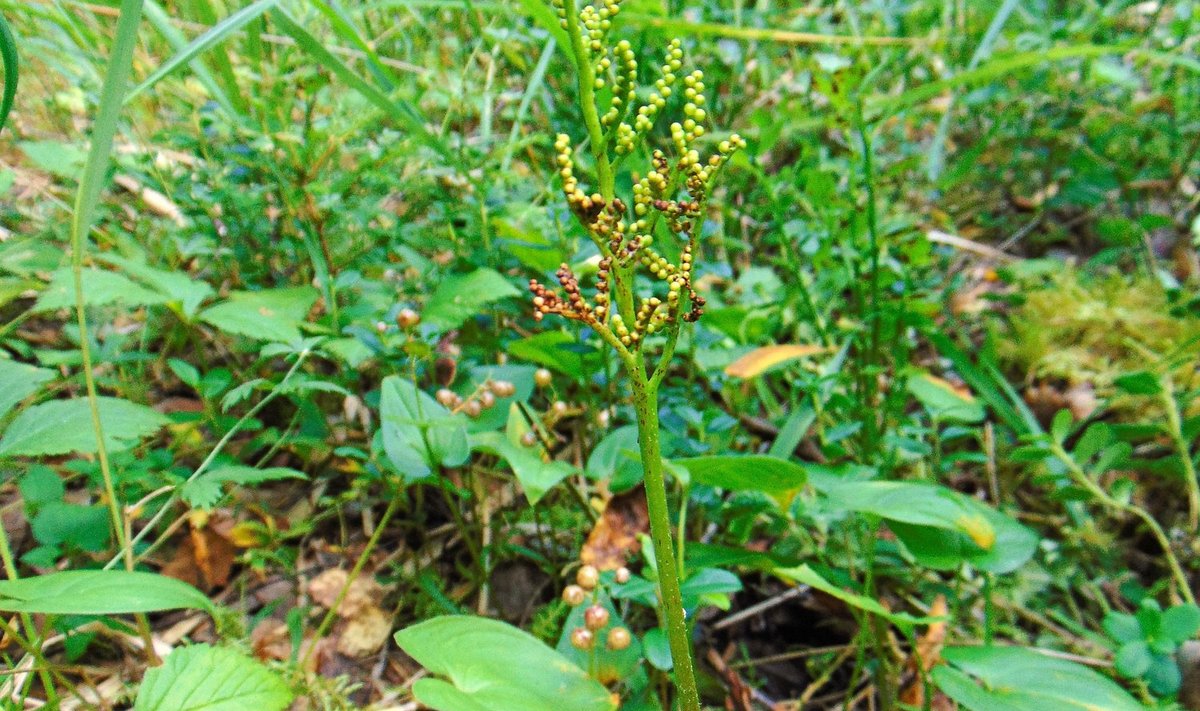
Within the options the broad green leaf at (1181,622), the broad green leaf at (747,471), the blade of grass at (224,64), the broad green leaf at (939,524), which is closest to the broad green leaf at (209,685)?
the broad green leaf at (747,471)

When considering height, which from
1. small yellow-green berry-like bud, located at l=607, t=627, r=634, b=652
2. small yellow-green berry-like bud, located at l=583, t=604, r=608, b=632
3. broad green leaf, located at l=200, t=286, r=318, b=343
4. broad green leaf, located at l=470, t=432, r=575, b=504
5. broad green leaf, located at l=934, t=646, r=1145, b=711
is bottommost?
broad green leaf, located at l=934, t=646, r=1145, b=711

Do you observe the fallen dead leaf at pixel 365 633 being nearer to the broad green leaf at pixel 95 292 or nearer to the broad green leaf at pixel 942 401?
the broad green leaf at pixel 95 292

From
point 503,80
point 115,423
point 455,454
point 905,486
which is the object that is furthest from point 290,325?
point 503,80

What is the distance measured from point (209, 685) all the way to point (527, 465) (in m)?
0.43

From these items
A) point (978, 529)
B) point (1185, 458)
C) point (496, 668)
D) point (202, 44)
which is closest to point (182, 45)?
point (202, 44)

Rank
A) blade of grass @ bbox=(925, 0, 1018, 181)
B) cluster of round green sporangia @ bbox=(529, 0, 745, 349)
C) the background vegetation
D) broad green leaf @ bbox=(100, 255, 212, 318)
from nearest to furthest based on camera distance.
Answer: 1. cluster of round green sporangia @ bbox=(529, 0, 745, 349)
2. the background vegetation
3. broad green leaf @ bbox=(100, 255, 212, 318)
4. blade of grass @ bbox=(925, 0, 1018, 181)

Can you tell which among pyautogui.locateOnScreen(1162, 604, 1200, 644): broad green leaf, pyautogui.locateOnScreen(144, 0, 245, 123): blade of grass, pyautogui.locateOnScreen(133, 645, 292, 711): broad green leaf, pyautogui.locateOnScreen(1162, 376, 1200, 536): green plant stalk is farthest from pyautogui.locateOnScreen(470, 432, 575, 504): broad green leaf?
pyautogui.locateOnScreen(1162, 376, 1200, 536): green plant stalk

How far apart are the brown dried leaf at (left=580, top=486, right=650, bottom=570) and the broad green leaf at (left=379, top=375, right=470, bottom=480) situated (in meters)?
0.27

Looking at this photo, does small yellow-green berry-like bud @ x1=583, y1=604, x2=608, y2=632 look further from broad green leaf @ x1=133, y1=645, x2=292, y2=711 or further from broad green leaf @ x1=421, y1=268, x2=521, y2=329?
broad green leaf @ x1=421, y1=268, x2=521, y2=329

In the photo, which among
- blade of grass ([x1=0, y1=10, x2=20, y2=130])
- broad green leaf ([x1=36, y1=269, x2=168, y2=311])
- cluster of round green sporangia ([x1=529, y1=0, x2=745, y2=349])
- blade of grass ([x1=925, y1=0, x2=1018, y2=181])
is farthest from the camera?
blade of grass ([x1=925, y1=0, x2=1018, y2=181])

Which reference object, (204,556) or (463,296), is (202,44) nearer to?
(463,296)

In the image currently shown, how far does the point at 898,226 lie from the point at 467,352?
38.3 inches

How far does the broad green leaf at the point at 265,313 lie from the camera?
48.0 inches

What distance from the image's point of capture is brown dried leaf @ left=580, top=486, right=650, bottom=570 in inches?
47.9
